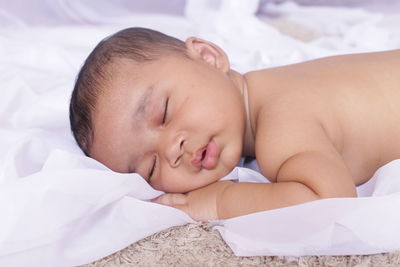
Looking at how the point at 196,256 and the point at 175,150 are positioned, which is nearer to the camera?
the point at 196,256

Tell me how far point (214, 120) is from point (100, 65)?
256mm

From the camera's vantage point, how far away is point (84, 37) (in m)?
1.95

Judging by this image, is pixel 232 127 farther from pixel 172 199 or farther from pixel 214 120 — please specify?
pixel 172 199

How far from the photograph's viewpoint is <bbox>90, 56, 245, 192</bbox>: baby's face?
3.46 ft

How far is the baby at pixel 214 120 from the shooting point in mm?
1024

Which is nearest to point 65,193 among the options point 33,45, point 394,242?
point 394,242

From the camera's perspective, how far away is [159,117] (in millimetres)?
1068

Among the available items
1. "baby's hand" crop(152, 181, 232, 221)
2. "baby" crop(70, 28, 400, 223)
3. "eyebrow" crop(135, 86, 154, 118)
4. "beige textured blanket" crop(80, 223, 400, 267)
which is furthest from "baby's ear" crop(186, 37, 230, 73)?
"beige textured blanket" crop(80, 223, 400, 267)

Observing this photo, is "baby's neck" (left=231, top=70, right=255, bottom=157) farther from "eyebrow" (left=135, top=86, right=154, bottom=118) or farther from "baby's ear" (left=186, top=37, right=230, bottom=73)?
"eyebrow" (left=135, top=86, right=154, bottom=118)

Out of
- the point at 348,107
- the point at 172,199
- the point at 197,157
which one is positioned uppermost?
the point at 348,107

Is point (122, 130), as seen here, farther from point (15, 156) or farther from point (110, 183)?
point (15, 156)

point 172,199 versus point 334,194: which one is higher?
point 334,194

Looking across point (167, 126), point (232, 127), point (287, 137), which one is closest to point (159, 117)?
point (167, 126)

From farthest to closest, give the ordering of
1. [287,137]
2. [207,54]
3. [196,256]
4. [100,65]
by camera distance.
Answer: [207,54] → [100,65] → [287,137] → [196,256]
